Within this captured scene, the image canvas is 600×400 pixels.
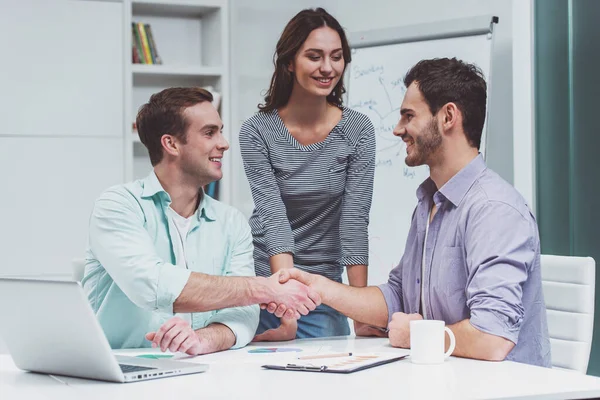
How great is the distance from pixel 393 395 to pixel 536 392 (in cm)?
25

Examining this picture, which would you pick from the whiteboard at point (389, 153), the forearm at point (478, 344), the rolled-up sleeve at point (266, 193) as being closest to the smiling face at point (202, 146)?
the rolled-up sleeve at point (266, 193)

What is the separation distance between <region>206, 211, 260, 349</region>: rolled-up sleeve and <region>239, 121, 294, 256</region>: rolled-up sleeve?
17 centimetres

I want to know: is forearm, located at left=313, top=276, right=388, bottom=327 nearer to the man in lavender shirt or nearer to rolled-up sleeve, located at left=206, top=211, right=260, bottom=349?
the man in lavender shirt

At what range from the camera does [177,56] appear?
16.3 ft

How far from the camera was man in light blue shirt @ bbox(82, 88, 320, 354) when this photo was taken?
202cm

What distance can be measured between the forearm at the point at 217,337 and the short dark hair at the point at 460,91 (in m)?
0.76

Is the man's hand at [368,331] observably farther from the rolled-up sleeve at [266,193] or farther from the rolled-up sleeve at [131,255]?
the rolled-up sleeve at [131,255]

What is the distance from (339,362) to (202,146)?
95 cm

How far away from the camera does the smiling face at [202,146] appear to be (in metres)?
2.38

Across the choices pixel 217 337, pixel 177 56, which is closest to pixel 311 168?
pixel 217 337

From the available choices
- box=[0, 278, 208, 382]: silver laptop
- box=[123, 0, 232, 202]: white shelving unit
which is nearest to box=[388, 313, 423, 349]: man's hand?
box=[0, 278, 208, 382]: silver laptop

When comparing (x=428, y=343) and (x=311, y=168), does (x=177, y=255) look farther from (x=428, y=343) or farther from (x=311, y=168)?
(x=428, y=343)

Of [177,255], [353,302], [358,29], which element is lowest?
[353,302]

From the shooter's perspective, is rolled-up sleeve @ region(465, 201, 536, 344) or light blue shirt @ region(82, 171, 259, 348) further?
light blue shirt @ region(82, 171, 259, 348)
